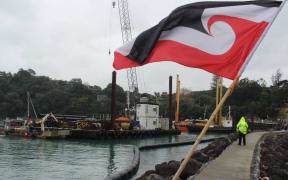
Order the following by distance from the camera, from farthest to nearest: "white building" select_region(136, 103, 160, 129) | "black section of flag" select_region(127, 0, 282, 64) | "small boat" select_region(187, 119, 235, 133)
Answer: "small boat" select_region(187, 119, 235, 133)
"white building" select_region(136, 103, 160, 129)
"black section of flag" select_region(127, 0, 282, 64)

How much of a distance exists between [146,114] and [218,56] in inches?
1546

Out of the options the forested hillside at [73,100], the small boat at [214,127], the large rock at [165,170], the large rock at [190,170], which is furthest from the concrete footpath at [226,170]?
the forested hillside at [73,100]

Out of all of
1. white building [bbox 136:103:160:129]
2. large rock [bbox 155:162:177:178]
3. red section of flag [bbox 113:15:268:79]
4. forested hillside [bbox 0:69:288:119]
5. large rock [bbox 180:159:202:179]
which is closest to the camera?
red section of flag [bbox 113:15:268:79]

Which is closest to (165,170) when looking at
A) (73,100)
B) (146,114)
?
(146,114)

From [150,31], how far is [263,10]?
2.00 m

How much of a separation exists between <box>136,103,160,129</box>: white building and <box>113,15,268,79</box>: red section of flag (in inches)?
1497

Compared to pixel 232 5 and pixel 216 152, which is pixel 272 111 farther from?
pixel 232 5

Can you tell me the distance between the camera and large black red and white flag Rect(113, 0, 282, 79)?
4812mm

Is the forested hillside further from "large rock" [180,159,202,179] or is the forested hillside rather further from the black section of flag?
the black section of flag

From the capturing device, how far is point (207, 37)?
5.23m

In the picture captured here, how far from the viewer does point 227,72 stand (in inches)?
190

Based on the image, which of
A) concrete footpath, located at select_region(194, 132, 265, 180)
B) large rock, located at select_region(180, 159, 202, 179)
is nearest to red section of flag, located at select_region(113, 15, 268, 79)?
concrete footpath, located at select_region(194, 132, 265, 180)

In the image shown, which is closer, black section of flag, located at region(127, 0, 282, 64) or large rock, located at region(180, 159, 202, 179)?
black section of flag, located at region(127, 0, 282, 64)

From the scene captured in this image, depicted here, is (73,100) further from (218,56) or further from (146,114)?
(218,56)
